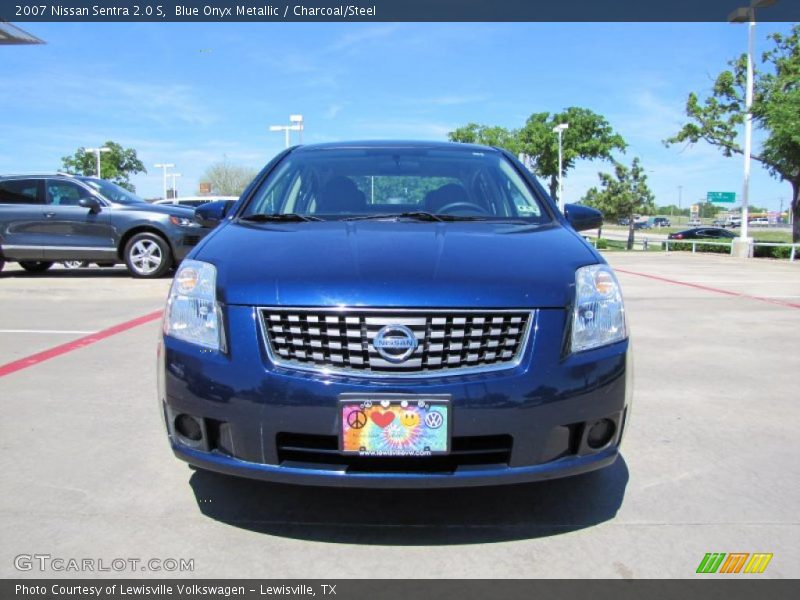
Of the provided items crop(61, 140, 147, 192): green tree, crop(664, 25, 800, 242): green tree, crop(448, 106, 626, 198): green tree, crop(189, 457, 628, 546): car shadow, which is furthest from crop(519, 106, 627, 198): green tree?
crop(189, 457, 628, 546): car shadow

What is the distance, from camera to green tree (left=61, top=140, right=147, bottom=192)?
58.9m

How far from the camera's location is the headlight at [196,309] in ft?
8.20

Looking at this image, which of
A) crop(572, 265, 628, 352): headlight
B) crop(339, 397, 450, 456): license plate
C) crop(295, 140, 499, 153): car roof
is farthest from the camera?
crop(295, 140, 499, 153): car roof

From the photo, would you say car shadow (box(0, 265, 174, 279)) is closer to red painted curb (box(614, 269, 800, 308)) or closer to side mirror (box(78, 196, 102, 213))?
side mirror (box(78, 196, 102, 213))

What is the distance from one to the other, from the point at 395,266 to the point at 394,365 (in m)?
0.40

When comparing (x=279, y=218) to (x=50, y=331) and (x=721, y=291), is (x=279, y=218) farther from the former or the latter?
(x=721, y=291)

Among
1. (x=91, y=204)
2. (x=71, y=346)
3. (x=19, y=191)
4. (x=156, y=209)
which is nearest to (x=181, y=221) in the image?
(x=156, y=209)

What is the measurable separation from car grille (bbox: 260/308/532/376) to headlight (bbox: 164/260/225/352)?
217 millimetres

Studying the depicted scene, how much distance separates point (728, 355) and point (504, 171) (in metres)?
3.02

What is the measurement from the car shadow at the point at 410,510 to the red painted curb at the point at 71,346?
8.99 ft

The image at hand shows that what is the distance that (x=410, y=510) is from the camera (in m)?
2.78
